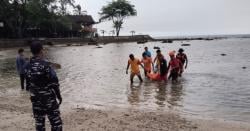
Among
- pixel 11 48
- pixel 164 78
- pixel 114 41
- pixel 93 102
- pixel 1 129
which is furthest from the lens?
pixel 114 41

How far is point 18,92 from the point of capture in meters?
16.5

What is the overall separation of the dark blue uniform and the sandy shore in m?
2.44

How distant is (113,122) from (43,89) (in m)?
3.64

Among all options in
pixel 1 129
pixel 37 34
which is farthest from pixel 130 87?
pixel 37 34

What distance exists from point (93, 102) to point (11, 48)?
48.0 meters

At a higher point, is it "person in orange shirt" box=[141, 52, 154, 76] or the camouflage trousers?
the camouflage trousers

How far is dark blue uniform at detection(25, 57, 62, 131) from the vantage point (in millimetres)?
6906

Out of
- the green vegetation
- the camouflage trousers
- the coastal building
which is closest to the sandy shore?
the camouflage trousers

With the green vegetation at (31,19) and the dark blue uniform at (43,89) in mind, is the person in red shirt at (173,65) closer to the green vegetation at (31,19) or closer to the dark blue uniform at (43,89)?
the dark blue uniform at (43,89)

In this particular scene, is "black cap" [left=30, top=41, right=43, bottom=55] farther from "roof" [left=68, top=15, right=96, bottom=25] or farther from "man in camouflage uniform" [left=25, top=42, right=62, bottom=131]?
"roof" [left=68, top=15, right=96, bottom=25]

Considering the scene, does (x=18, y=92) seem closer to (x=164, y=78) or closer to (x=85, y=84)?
(x=85, y=84)

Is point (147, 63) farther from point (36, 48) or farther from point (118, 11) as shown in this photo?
point (118, 11)

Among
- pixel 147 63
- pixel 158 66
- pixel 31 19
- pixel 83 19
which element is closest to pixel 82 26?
pixel 83 19

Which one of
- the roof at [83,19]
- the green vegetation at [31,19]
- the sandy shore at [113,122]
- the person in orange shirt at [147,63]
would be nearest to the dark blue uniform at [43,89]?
the sandy shore at [113,122]
